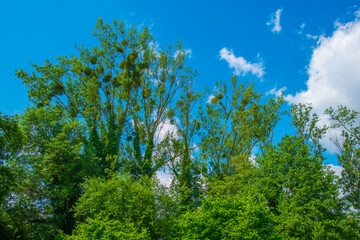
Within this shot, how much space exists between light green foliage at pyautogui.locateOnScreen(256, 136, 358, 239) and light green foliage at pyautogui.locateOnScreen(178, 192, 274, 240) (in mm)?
3317

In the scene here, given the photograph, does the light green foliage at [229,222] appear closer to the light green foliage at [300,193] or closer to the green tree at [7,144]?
the light green foliage at [300,193]

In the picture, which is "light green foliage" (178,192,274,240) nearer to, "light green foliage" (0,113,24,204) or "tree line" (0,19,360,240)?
"tree line" (0,19,360,240)

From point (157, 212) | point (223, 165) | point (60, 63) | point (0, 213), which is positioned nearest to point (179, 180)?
point (223, 165)

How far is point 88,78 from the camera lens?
106 ft

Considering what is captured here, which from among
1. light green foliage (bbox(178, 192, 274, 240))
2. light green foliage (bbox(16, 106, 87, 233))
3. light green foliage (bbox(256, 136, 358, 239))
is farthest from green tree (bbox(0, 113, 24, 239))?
light green foliage (bbox(256, 136, 358, 239))

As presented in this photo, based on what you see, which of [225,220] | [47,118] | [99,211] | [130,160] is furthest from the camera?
[130,160]

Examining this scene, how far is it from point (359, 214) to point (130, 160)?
22116 mm

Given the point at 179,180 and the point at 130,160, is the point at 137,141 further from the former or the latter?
the point at 179,180

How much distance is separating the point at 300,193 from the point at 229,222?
22.5 feet

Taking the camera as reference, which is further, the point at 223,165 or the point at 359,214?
the point at 223,165

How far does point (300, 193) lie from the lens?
1748cm

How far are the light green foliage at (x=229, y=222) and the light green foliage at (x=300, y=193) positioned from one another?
10.9 feet

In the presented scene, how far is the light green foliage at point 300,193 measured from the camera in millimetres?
16453

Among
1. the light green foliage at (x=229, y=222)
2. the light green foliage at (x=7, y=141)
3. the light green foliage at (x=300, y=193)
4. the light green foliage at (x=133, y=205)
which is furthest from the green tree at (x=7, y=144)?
the light green foliage at (x=300, y=193)
